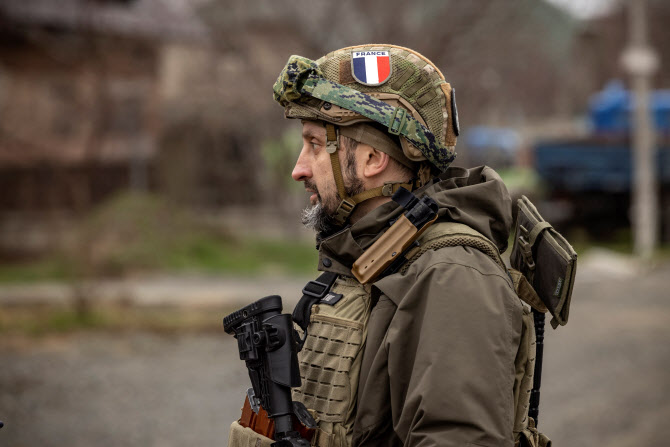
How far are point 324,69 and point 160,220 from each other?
13.3 metres

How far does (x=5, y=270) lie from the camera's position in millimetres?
15188

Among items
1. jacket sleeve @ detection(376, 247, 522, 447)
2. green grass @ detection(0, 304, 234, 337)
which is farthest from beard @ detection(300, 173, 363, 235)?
green grass @ detection(0, 304, 234, 337)

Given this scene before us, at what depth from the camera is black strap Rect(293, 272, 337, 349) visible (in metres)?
2.40

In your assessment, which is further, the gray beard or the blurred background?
the blurred background

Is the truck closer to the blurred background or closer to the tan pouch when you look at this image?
the blurred background

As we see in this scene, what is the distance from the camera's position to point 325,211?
8.09 feet

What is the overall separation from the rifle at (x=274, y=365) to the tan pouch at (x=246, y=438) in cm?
2

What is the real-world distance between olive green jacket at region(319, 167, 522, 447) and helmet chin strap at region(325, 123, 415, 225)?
0.07 metres

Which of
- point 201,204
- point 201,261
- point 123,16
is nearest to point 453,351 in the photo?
point 201,261

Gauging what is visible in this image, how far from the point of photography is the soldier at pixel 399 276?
2.00m

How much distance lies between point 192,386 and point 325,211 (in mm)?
6442

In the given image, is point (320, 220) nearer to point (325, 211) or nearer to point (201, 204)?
point (325, 211)

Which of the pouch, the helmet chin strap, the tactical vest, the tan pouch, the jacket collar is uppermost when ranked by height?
the helmet chin strap

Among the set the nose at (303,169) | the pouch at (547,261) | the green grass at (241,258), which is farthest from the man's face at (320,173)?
the green grass at (241,258)
